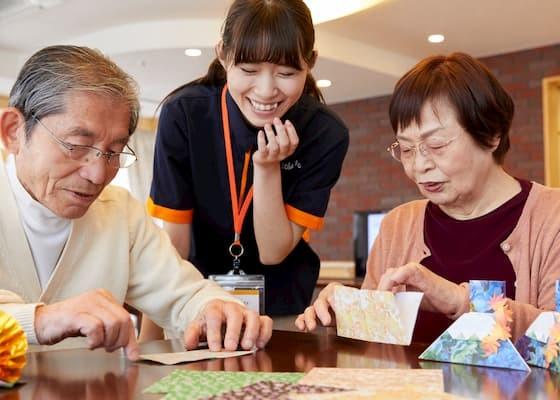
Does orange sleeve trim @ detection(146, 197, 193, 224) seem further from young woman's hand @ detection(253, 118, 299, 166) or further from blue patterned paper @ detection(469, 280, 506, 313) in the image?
blue patterned paper @ detection(469, 280, 506, 313)

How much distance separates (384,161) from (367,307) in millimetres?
6715

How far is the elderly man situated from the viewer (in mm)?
1323

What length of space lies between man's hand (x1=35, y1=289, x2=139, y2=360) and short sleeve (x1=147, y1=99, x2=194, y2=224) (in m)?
0.85

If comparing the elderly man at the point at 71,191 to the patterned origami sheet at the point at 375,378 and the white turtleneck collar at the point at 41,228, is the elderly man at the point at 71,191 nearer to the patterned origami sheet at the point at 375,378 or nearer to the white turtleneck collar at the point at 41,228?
the white turtleneck collar at the point at 41,228

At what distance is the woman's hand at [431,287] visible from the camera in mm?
1305

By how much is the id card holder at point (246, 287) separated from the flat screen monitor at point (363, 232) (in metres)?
5.82

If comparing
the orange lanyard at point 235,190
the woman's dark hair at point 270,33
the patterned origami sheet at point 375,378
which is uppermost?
the woman's dark hair at point 270,33

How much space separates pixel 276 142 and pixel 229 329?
0.66m

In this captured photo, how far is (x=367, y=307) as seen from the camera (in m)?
1.26

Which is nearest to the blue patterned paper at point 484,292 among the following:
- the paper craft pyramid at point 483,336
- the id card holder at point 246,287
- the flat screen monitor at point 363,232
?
the paper craft pyramid at point 483,336

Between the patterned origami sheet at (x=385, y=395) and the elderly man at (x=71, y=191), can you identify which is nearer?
the patterned origami sheet at (x=385, y=395)

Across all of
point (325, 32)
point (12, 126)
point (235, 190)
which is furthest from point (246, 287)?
point (325, 32)

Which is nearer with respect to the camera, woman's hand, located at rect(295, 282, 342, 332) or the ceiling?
woman's hand, located at rect(295, 282, 342, 332)

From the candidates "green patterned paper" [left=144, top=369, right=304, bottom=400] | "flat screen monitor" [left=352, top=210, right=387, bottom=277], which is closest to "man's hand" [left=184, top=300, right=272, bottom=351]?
"green patterned paper" [left=144, top=369, right=304, bottom=400]
